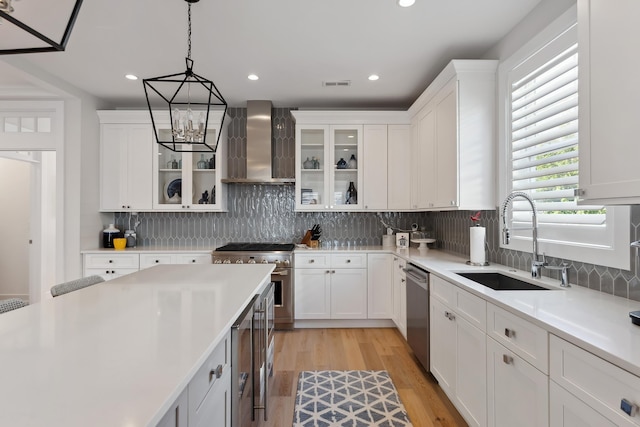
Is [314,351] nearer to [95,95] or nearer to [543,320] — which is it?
[543,320]

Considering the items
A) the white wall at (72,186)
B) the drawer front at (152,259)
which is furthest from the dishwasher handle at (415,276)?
the white wall at (72,186)

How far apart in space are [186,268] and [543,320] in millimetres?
2136

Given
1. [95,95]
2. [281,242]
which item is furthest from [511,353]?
[95,95]

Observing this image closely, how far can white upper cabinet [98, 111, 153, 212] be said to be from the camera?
386 centimetres

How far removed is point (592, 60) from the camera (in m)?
1.30

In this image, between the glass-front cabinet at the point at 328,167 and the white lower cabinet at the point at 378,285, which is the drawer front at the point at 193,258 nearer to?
the glass-front cabinet at the point at 328,167

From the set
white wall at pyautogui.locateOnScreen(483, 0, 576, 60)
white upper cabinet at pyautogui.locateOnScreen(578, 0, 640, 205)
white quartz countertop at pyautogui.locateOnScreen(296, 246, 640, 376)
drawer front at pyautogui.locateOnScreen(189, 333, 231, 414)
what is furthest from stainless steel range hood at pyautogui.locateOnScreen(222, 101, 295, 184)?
white upper cabinet at pyautogui.locateOnScreen(578, 0, 640, 205)

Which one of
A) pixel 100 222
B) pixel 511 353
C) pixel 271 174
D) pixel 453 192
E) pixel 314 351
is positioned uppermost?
pixel 271 174

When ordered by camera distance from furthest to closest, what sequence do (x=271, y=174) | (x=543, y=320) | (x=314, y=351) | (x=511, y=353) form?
1. (x=271, y=174)
2. (x=314, y=351)
3. (x=511, y=353)
4. (x=543, y=320)

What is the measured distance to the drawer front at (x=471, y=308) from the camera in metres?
1.68

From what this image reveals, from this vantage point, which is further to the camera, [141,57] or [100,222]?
[100,222]

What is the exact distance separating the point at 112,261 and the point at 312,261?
2.27 meters

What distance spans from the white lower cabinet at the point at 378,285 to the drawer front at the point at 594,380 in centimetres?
246

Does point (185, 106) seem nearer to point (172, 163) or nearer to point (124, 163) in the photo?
point (172, 163)
